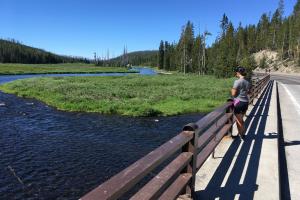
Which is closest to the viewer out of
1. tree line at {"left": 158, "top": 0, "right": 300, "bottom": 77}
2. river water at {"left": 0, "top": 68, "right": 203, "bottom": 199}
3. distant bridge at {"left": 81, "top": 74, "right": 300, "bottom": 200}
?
distant bridge at {"left": 81, "top": 74, "right": 300, "bottom": 200}

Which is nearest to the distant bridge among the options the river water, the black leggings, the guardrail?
the guardrail

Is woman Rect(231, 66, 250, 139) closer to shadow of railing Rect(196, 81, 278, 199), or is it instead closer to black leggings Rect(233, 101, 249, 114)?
black leggings Rect(233, 101, 249, 114)

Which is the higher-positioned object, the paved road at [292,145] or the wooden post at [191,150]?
the wooden post at [191,150]

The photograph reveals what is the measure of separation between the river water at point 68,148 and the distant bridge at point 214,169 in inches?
188

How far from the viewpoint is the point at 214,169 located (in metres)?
6.77

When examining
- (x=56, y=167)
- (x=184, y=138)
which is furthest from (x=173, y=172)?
(x=56, y=167)

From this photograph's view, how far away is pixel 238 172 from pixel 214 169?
489 millimetres

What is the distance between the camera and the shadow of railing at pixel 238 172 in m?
5.55

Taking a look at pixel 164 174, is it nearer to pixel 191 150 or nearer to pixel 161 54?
pixel 191 150

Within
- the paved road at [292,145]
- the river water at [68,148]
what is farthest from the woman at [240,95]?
the river water at [68,148]

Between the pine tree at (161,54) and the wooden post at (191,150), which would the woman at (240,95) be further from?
the pine tree at (161,54)

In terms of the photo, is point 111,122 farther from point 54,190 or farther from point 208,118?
point 208,118

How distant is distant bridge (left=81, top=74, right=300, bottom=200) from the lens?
3580mm

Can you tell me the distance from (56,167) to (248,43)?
13818 centimetres
